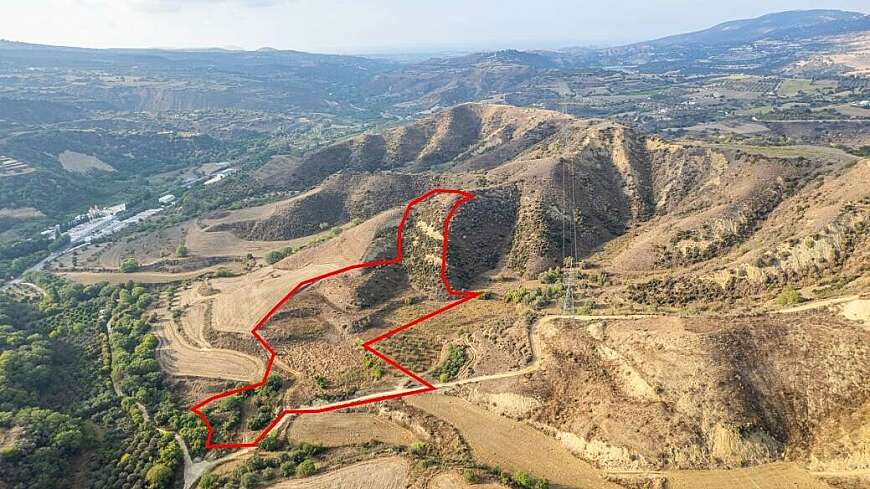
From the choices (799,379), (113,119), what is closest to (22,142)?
(113,119)

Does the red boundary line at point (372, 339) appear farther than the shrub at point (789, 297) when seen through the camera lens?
Yes

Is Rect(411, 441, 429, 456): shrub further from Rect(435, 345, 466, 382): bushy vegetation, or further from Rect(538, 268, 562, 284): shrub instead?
Rect(538, 268, 562, 284): shrub

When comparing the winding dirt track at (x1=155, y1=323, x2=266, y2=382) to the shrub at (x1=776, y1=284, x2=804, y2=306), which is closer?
the shrub at (x1=776, y1=284, x2=804, y2=306)

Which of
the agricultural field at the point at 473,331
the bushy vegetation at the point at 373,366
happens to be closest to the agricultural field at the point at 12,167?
the agricultural field at the point at 473,331

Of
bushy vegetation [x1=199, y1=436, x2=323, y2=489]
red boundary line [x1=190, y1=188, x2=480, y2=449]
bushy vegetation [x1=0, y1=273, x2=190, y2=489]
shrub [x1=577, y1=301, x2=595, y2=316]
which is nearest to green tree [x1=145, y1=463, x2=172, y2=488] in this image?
bushy vegetation [x1=0, y1=273, x2=190, y2=489]

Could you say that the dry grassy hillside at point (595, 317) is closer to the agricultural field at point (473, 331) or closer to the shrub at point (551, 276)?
the agricultural field at point (473, 331)

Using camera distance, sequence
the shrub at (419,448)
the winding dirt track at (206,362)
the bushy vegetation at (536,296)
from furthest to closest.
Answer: the bushy vegetation at (536,296) < the winding dirt track at (206,362) < the shrub at (419,448)

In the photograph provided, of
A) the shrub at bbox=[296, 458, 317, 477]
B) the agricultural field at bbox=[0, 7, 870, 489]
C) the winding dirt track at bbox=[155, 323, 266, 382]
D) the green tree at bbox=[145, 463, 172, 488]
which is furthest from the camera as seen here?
the winding dirt track at bbox=[155, 323, 266, 382]

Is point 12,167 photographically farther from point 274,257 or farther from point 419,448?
point 419,448

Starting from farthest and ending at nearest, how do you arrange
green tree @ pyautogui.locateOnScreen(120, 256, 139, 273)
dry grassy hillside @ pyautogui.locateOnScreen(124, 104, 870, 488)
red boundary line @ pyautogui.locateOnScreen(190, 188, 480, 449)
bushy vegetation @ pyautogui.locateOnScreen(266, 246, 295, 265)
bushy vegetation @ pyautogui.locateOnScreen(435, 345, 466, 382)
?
green tree @ pyautogui.locateOnScreen(120, 256, 139, 273)
bushy vegetation @ pyautogui.locateOnScreen(266, 246, 295, 265)
bushy vegetation @ pyautogui.locateOnScreen(435, 345, 466, 382)
red boundary line @ pyautogui.locateOnScreen(190, 188, 480, 449)
dry grassy hillside @ pyautogui.locateOnScreen(124, 104, 870, 488)

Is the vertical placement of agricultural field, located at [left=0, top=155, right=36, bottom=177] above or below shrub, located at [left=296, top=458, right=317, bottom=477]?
above

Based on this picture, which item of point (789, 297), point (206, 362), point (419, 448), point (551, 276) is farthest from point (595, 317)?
point (206, 362)
